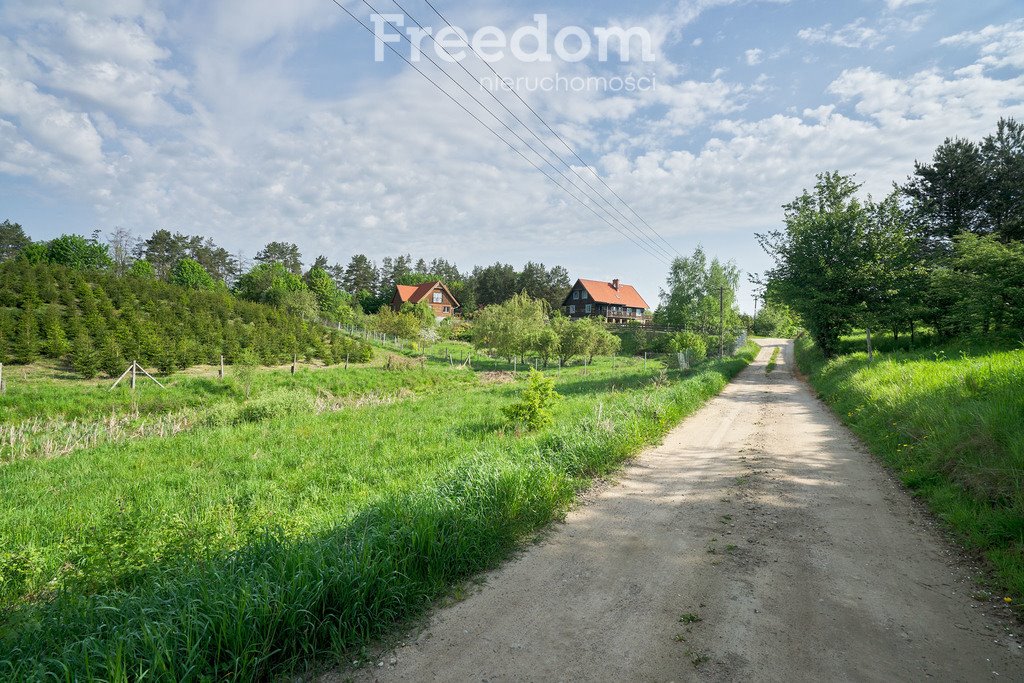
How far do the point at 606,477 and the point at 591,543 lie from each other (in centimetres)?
264

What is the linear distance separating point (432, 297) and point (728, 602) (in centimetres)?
7251

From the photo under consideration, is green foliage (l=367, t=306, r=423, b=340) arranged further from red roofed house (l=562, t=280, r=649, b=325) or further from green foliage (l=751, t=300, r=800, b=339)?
green foliage (l=751, t=300, r=800, b=339)

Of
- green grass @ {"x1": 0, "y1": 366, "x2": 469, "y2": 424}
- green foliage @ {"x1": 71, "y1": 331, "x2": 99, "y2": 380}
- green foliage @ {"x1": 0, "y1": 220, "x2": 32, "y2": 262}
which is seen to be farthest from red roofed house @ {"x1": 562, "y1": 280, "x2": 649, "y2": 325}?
green foliage @ {"x1": 0, "y1": 220, "x2": 32, "y2": 262}

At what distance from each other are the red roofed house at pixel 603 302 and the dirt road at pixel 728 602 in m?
67.1

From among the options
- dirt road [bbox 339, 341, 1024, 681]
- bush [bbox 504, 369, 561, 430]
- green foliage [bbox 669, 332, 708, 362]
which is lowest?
dirt road [bbox 339, 341, 1024, 681]

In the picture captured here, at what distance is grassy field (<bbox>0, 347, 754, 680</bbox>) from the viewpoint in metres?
3.26

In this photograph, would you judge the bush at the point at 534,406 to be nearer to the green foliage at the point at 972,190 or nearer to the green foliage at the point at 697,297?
the green foliage at the point at 972,190

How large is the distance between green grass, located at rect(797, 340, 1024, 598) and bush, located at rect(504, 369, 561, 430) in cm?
694

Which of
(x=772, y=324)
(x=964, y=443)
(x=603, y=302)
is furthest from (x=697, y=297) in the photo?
(x=964, y=443)

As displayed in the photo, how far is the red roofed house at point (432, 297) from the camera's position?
242ft

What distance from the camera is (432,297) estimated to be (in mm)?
74250

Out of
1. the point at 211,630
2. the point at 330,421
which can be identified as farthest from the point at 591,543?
the point at 330,421

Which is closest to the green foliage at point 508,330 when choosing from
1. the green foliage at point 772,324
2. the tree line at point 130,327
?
the tree line at point 130,327

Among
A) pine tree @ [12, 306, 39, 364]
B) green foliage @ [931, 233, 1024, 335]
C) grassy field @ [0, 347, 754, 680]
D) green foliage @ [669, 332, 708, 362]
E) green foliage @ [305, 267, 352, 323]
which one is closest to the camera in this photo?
grassy field @ [0, 347, 754, 680]
